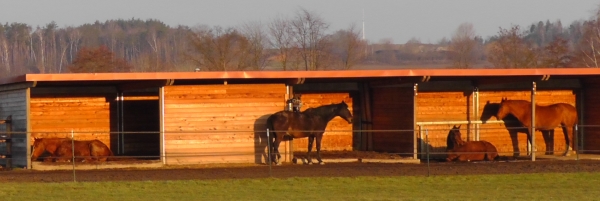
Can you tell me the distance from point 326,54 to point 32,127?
1185 inches

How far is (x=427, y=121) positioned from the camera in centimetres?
2155

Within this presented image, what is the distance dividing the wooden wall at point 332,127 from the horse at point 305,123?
5.45 feet

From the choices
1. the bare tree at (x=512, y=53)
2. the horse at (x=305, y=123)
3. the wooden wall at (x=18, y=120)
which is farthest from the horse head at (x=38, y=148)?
the bare tree at (x=512, y=53)

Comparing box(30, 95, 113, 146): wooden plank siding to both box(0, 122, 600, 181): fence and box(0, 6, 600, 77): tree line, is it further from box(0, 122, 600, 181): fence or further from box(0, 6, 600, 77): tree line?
box(0, 6, 600, 77): tree line

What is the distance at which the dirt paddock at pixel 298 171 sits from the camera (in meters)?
17.0

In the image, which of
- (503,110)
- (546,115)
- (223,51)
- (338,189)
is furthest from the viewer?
(223,51)

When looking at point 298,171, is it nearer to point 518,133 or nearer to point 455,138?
point 455,138

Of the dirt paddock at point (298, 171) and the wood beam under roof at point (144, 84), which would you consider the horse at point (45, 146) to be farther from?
the wood beam under roof at point (144, 84)

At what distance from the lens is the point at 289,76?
1922 centimetres

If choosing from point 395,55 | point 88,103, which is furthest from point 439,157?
point 395,55

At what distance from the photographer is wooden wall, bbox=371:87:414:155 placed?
2084cm

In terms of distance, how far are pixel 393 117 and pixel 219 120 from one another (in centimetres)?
429

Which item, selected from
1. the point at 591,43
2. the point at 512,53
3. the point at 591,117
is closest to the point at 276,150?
the point at 591,117

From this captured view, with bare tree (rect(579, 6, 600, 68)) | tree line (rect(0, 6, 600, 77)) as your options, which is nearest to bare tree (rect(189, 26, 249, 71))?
tree line (rect(0, 6, 600, 77))
